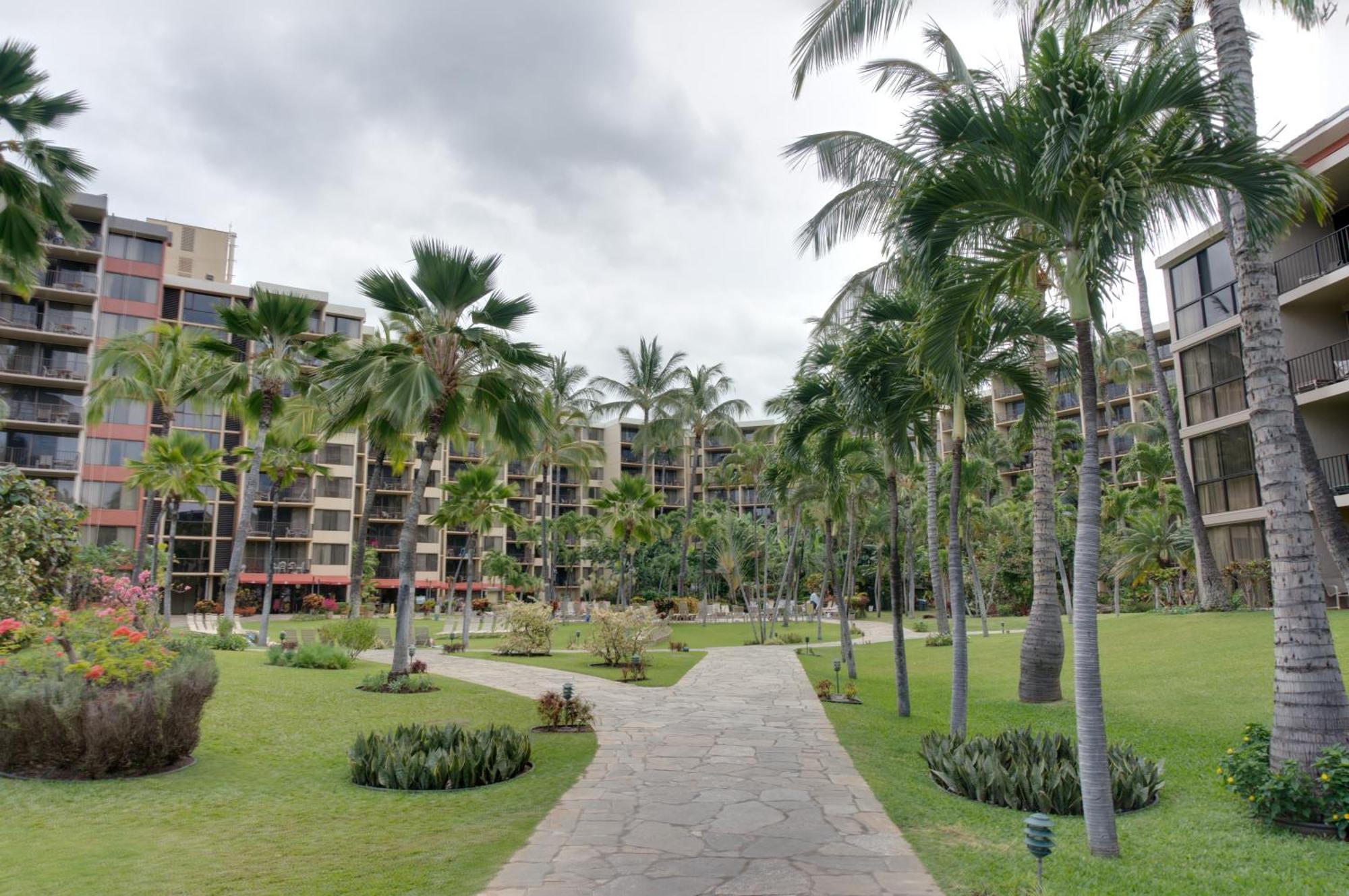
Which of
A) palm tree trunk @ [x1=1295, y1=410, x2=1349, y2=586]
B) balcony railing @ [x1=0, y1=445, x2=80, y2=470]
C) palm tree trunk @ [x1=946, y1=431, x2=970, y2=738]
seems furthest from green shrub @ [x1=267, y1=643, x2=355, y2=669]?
balcony railing @ [x1=0, y1=445, x2=80, y2=470]

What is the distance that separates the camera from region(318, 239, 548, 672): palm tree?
15.1 m

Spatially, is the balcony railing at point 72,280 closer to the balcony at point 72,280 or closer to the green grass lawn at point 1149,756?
the balcony at point 72,280

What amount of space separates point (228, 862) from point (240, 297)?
60970 millimetres

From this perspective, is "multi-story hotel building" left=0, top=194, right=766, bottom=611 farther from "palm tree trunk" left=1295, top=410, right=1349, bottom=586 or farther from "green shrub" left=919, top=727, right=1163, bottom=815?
"palm tree trunk" left=1295, top=410, right=1349, bottom=586

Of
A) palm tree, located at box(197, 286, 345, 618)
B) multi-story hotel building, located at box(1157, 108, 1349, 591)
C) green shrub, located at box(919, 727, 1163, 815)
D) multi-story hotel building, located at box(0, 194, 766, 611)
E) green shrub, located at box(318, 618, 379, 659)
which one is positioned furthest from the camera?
multi-story hotel building, located at box(0, 194, 766, 611)

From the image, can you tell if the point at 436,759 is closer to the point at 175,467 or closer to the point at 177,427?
the point at 175,467

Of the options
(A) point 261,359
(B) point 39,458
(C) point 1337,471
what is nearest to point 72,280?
(B) point 39,458

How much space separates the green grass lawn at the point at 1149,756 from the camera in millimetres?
5691

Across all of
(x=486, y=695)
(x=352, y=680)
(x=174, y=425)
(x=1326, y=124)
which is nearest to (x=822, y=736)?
(x=486, y=695)

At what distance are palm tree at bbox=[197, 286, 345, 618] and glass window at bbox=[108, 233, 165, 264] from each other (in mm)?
30771

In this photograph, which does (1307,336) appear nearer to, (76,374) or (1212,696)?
(1212,696)

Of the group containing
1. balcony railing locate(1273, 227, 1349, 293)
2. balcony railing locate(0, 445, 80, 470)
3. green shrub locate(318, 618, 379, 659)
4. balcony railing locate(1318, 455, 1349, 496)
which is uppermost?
balcony railing locate(1273, 227, 1349, 293)

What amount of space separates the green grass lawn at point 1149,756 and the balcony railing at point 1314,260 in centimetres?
900

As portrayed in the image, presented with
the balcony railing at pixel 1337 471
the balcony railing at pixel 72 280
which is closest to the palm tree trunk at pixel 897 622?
the balcony railing at pixel 1337 471
